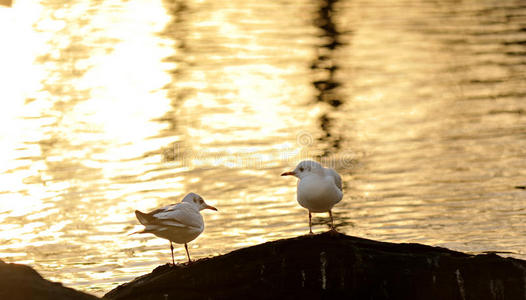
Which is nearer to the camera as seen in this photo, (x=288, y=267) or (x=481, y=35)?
(x=288, y=267)

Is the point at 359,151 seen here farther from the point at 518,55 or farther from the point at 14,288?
the point at 14,288

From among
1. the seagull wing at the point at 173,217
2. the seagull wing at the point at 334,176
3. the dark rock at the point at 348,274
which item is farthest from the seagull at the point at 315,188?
the seagull wing at the point at 173,217

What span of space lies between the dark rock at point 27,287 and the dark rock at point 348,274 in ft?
3.85

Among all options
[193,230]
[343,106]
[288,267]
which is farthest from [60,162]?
[288,267]

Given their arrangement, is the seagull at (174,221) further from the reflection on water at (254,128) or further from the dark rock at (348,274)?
the reflection on water at (254,128)

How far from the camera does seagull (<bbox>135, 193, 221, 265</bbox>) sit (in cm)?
1202

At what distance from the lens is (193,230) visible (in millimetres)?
12555

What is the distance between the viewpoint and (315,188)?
12.2 metres

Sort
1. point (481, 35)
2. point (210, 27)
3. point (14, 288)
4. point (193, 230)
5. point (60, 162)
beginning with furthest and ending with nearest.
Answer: point (210, 27) < point (481, 35) < point (60, 162) < point (193, 230) < point (14, 288)

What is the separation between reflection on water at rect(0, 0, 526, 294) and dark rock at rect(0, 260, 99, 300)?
4.97 meters

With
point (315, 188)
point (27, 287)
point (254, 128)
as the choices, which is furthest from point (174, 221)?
point (254, 128)

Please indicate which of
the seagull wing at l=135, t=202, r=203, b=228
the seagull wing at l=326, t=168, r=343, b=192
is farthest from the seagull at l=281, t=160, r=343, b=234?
the seagull wing at l=135, t=202, r=203, b=228

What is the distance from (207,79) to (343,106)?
203 inches

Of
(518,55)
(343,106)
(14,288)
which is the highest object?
(518,55)
